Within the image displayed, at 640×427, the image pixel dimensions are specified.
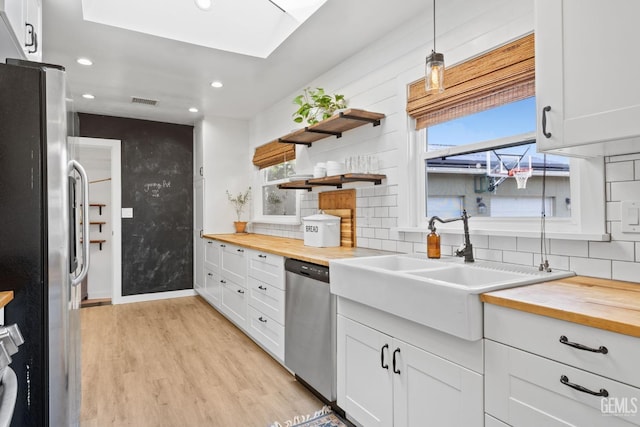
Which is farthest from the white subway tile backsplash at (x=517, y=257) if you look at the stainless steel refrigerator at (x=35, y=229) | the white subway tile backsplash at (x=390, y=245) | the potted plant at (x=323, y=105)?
the stainless steel refrigerator at (x=35, y=229)

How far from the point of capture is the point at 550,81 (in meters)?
1.39

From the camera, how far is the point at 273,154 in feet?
14.9

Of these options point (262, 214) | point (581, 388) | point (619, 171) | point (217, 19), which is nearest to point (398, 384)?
point (581, 388)

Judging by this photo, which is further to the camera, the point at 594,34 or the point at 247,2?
the point at 247,2

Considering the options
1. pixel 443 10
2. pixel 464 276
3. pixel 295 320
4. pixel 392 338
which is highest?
pixel 443 10

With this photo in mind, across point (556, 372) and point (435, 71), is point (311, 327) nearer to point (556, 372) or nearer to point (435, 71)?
point (556, 372)

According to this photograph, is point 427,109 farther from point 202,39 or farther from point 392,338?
point 202,39

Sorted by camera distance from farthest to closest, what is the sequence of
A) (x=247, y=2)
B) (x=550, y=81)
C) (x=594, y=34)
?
(x=247, y=2) < (x=550, y=81) < (x=594, y=34)

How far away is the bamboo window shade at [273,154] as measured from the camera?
165 inches

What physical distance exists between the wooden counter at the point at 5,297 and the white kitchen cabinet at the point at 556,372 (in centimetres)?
154

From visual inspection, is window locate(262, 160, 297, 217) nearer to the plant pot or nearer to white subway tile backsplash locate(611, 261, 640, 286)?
the plant pot

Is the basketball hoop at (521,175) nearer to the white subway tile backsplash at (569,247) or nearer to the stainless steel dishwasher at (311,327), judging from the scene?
the white subway tile backsplash at (569,247)

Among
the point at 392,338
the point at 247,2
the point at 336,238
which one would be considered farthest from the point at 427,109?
the point at 247,2

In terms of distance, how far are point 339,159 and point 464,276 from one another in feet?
5.61
